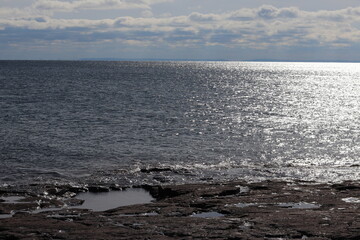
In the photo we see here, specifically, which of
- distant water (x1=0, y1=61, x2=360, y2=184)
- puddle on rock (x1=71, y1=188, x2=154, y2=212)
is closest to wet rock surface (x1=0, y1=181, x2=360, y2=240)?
puddle on rock (x1=71, y1=188, x2=154, y2=212)

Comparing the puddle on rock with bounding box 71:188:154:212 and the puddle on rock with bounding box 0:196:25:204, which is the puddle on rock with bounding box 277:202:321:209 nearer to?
the puddle on rock with bounding box 71:188:154:212

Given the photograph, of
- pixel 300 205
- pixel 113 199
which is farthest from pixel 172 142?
pixel 300 205

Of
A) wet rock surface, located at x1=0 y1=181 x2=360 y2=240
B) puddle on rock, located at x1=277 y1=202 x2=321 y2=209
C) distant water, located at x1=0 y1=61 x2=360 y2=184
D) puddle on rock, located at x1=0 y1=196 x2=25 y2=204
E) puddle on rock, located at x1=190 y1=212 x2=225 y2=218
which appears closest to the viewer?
wet rock surface, located at x1=0 y1=181 x2=360 y2=240

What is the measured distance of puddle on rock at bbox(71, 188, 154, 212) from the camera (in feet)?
96.5

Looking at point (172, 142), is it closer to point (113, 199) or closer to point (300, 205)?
point (113, 199)

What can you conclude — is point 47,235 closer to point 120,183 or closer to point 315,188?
point 120,183

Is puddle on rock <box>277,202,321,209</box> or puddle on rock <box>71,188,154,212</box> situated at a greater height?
puddle on rock <box>277,202,321,209</box>

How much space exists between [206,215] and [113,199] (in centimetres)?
720

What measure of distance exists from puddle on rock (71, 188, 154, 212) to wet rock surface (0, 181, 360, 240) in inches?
27.6

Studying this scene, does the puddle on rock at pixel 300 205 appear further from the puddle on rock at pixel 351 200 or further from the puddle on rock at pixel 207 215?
the puddle on rock at pixel 207 215

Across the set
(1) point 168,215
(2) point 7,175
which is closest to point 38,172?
(2) point 7,175

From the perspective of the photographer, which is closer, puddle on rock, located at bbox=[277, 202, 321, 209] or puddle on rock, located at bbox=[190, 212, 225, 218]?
puddle on rock, located at bbox=[190, 212, 225, 218]

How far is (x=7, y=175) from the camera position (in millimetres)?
37188

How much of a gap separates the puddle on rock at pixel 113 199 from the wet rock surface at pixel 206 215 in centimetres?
70
